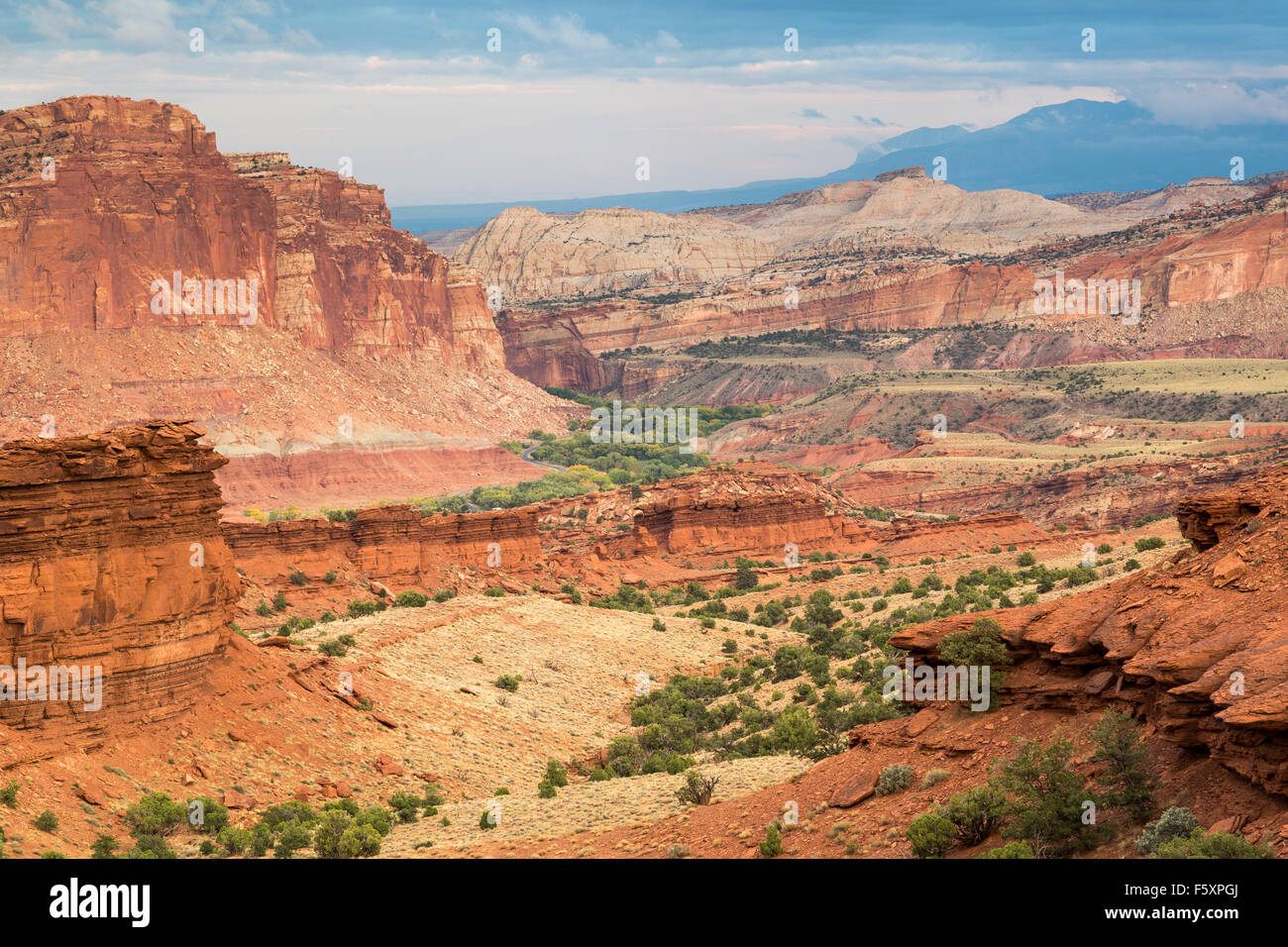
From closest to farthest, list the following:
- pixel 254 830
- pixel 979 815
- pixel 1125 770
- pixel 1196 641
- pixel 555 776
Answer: pixel 1125 770, pixel 1196 641, pixel 979 815, pixel 254 830, pixel 555 776

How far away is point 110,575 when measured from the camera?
Answer: 28062 millimetres

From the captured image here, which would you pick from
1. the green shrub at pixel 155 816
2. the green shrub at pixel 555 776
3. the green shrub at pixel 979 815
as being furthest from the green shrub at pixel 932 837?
the green shrub at pixel 155 816

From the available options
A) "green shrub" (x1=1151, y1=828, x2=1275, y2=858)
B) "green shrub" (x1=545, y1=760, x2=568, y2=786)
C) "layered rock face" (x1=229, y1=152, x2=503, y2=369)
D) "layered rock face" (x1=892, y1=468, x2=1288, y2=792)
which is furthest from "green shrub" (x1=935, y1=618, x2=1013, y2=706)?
"layered rock face" (x1=229, y1=152, x2=503, y2=369)

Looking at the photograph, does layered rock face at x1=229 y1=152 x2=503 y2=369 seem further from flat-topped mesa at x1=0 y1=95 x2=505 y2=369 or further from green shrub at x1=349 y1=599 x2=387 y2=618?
green shrub at x1=349 y1=599 x2=387 y2=618

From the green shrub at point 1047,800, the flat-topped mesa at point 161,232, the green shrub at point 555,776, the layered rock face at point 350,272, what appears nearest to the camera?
the green shrub at point 1047,800

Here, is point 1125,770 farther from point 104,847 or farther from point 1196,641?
point 104,847

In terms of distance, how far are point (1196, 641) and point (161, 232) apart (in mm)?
101595

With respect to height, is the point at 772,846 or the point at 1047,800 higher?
the point at 1047,800

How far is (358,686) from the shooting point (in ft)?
119

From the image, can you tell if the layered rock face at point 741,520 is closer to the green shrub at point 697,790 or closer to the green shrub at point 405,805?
the green shrub at point 405,805

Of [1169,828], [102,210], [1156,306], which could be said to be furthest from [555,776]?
[1156,306]

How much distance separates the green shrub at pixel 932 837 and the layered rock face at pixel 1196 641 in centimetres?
273

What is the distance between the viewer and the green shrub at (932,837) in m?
17.7

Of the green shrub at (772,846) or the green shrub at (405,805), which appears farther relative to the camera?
the green shrub at (405,805)
